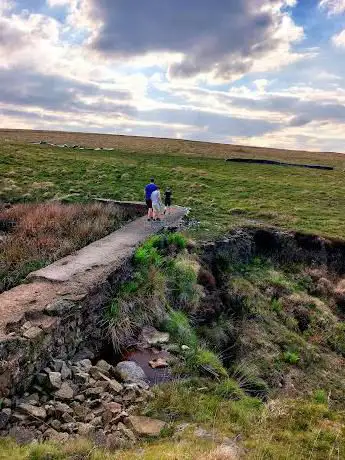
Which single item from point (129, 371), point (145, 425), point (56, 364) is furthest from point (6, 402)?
point (129, 371)

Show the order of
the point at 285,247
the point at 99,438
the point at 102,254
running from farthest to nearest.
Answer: the point at 285,247, the point at 102,254, the point at 99,438

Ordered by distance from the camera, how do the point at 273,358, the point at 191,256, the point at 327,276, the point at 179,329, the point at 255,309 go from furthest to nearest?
the point at 327,276 → the point at 191,256 → the point at 255,309 → the point at 273,358 → the point at 179,329

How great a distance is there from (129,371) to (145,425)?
4.58 feet

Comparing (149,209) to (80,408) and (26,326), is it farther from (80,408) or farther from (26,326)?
→ (80,408)

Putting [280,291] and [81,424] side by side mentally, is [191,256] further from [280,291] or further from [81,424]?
[81,424]

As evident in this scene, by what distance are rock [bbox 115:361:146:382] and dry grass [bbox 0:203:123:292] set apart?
393 centimetres

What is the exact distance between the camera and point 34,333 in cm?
698

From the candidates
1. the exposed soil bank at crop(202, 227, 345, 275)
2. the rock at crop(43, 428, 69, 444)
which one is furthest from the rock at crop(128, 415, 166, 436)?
the exposed soil bank at crop(202, 227, 345, 275)

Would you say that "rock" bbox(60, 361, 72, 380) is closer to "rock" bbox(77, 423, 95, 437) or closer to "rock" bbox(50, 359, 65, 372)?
"rock" bbox(50, 359, 65, 372)

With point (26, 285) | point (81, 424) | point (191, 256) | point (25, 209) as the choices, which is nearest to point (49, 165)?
point (25, 209)

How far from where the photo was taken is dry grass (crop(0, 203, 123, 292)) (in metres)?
11.3

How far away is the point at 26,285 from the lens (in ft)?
29.6

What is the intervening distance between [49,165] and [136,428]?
27.8m

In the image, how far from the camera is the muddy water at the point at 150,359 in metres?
7.86
